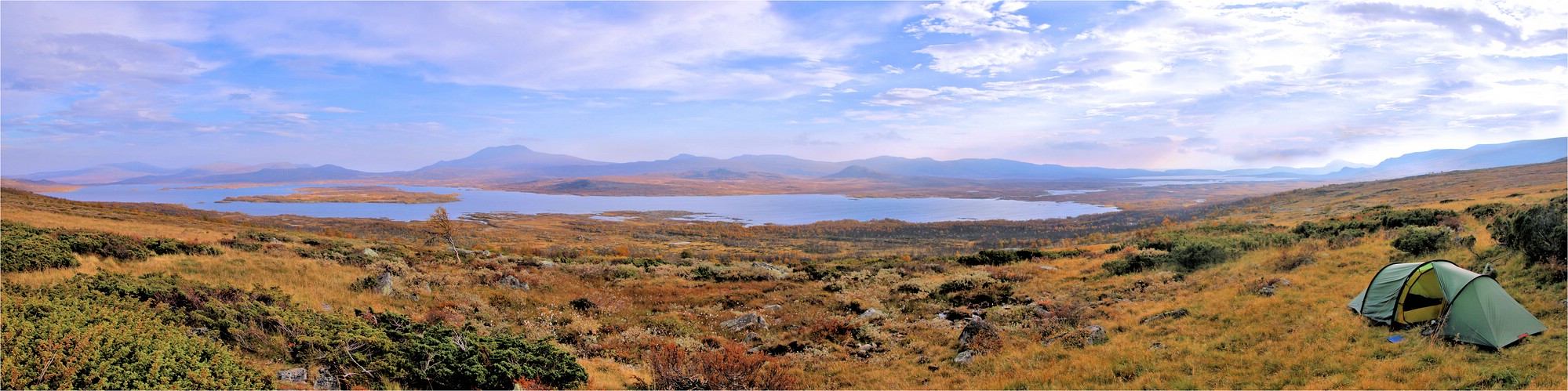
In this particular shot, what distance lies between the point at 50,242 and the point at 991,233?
101394mm

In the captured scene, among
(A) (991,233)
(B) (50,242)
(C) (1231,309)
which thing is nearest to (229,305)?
(B) (50,242)

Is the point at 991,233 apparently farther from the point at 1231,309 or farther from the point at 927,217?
the point at 1231,309

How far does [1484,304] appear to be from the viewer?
963cm

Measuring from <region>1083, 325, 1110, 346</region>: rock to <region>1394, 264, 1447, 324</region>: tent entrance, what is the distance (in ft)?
16.3

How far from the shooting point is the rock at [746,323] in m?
15.5

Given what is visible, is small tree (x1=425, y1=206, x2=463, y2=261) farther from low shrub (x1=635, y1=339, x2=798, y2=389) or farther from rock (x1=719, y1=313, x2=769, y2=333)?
low shrub (x1=635, y1=339, x2=798, y2=389)

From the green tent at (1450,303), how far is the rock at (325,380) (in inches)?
698

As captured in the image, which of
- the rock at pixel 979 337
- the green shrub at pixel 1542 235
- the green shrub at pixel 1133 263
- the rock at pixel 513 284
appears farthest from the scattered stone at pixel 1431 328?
the rock at pixel 513 284

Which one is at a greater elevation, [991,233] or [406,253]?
[406,253]

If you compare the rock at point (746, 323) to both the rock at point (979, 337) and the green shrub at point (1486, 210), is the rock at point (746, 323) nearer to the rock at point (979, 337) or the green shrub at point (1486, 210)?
the rock at point (979, 337)

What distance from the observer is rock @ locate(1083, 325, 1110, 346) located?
12.6 m

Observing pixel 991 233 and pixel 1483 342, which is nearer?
pixel 1483 342

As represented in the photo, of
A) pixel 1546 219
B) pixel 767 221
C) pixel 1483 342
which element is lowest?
pixel 767 221

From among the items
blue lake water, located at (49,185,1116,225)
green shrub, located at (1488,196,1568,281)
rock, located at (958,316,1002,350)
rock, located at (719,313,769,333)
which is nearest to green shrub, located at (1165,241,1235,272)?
green shrub, located at (1488,196,1568,281)
